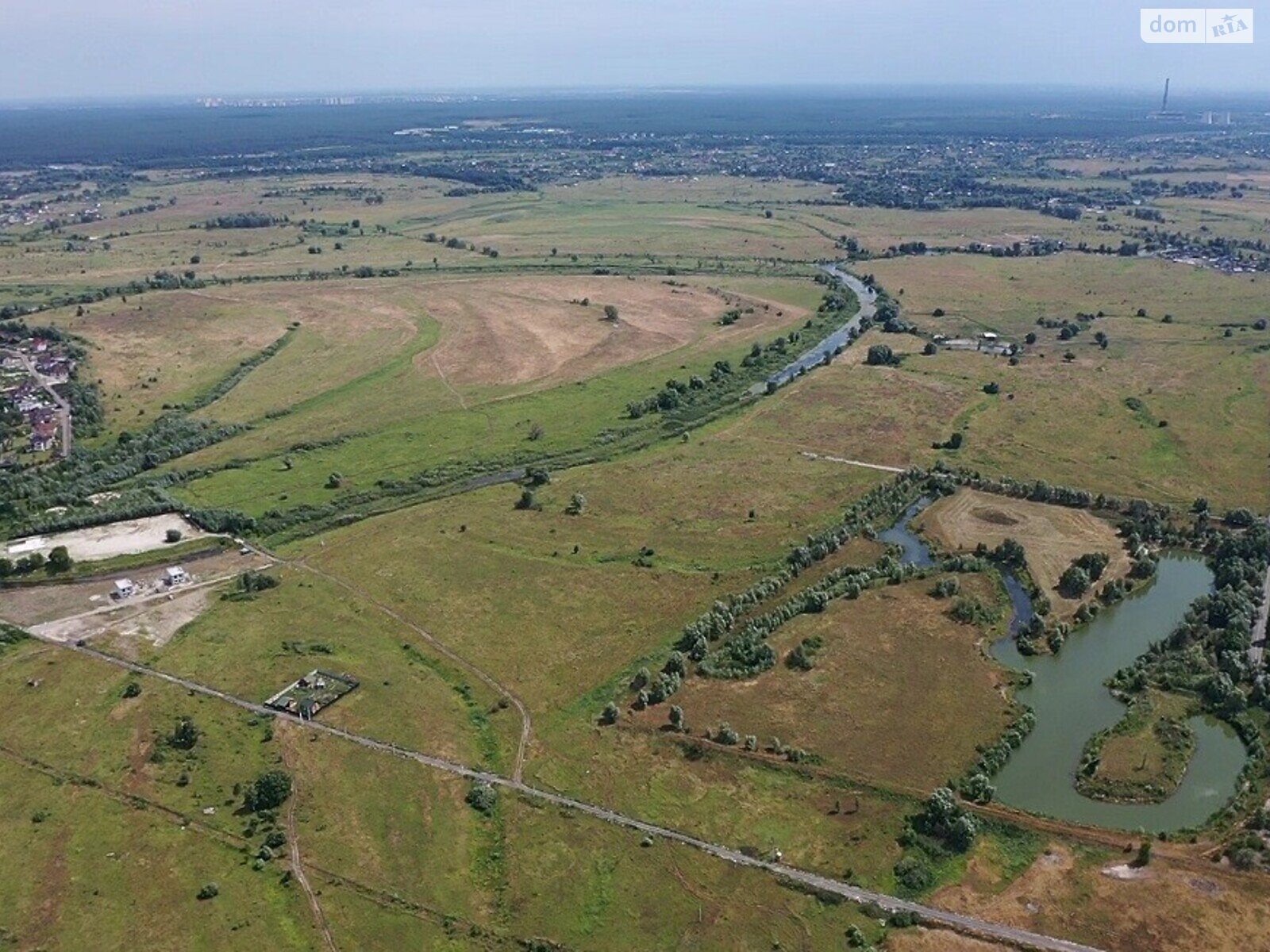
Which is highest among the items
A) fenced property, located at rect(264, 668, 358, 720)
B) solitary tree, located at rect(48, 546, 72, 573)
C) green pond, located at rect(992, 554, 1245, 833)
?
solitary tree, located at rect(48, 546, 72, 573)

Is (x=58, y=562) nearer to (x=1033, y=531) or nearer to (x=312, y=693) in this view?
(x=312, y=693)

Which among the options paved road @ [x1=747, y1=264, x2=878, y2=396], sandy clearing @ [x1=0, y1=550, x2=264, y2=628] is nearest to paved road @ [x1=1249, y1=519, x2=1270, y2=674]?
paved road @ [x1=747, y1=264, x2=878, y2=396]

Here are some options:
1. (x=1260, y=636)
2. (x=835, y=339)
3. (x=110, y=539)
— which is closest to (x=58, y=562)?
(x=110, y=539)

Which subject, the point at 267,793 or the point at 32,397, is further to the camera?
the point at 32,397

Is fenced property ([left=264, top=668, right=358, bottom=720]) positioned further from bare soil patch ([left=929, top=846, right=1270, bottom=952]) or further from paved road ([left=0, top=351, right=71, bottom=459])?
paved road ([left=0, top=351, right=71, bottom=459])

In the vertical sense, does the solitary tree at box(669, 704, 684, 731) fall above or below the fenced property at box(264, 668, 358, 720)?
below

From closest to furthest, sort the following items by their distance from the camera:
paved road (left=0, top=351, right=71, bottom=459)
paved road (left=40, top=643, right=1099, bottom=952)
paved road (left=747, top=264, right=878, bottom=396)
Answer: paved road (left=40, top=643, right=1099, bottom=952) → paved road (left=0, top=351, right=71, bottom=459) → paved road (left=747, top=264, right=878, bottom=396)

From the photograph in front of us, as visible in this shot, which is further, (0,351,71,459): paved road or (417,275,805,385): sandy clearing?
(417,275,805,385): sandy clearing
